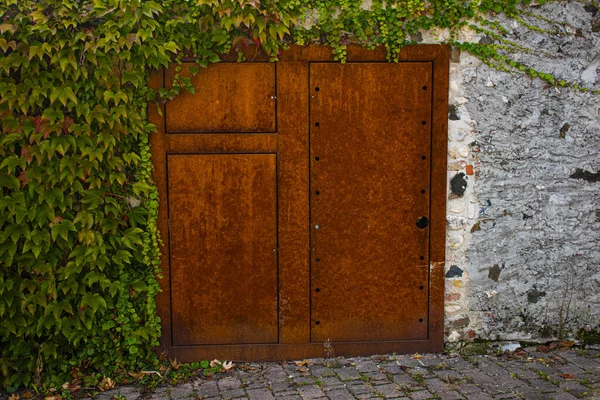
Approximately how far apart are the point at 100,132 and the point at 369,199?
1938 millimetres

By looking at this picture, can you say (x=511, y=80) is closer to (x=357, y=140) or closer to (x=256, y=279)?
(x=357, y=140)

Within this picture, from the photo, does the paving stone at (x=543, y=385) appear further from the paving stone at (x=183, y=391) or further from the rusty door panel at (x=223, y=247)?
the paving stone at (x=183, y=391)

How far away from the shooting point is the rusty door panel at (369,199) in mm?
4309

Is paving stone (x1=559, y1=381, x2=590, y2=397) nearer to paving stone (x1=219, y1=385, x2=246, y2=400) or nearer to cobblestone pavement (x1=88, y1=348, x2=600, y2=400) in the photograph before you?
cobblestone pavement (x1=88, y1=348, x2=600, y2=400)

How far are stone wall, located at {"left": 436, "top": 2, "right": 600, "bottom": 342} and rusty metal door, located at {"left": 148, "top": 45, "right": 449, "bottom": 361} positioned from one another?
6.8 inches

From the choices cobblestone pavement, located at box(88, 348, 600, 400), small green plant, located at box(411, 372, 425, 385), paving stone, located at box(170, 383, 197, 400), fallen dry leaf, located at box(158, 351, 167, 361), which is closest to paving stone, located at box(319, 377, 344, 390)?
cobblestone pavement, located at box(88, 348, 600, 400)

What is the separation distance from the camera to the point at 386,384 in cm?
Result: 402

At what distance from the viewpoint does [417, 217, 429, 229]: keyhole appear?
14.5ft

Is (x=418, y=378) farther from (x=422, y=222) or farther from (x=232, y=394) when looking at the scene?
(x=232, y=394)

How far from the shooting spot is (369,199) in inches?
173

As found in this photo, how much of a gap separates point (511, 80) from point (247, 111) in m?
1.93

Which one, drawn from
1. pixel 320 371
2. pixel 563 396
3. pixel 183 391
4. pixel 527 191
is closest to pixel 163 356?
pixel 183 391

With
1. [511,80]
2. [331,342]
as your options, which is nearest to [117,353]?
[331,342]

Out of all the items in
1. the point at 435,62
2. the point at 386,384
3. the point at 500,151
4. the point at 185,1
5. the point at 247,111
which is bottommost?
the point at 386,384
